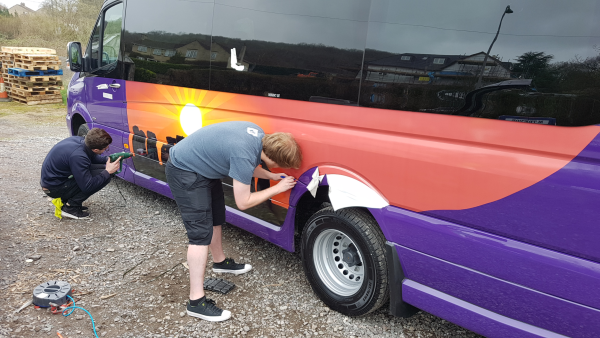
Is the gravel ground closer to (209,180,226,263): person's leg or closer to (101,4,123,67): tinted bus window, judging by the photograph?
(209,180,226,263): person's leg

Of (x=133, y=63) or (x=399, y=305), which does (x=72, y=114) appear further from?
(x=399, y=305)

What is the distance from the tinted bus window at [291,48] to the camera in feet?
8.00

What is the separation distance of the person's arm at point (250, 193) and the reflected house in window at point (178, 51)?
1162 millimetres

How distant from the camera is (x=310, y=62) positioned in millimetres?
2641

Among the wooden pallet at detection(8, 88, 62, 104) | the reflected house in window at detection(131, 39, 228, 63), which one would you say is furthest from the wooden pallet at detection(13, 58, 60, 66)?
the reflected house in window at detection(131, 39, 228, 63)

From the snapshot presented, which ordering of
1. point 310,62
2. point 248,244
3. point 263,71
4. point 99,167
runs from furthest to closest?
1. point 99,167
2. point 248,244
3. point 263,71
4. point 310,62

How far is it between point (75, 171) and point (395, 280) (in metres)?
3.38

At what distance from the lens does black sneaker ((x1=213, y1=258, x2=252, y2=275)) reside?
3.33 m

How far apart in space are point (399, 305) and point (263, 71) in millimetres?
1795

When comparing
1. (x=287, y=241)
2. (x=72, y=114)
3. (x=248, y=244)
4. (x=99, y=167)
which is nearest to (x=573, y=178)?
(x=287, y=241)

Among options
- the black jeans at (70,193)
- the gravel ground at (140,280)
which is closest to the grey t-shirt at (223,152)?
the gravel ground at (140,280)

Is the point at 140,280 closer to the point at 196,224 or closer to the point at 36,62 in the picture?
Answer: the point at 196,224

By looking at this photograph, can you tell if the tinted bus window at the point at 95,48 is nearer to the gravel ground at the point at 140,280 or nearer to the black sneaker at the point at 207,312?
the gravel ground at the point at 140,280

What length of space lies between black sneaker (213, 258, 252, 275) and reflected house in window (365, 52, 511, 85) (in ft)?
6.08
